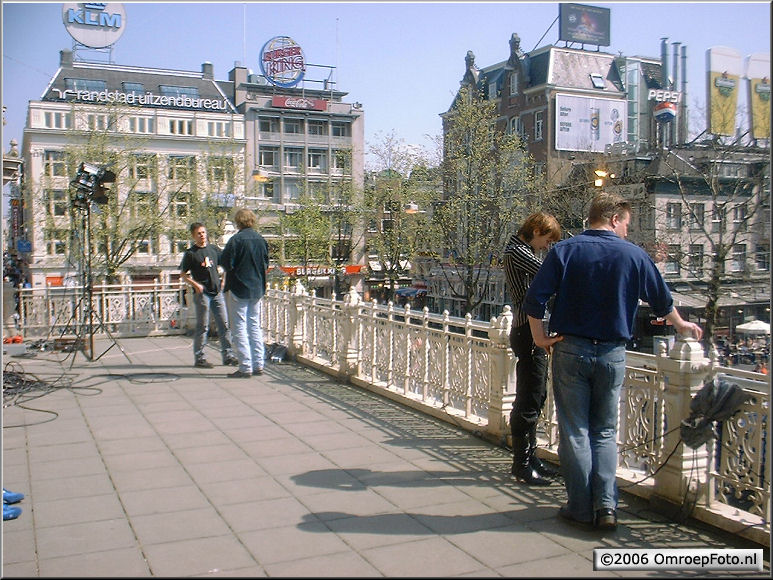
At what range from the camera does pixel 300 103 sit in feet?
222

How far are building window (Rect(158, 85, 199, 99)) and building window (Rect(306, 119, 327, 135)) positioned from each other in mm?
11023

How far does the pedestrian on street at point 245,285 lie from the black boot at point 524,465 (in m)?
4.85

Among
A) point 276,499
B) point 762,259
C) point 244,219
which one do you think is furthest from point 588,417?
point 762,259

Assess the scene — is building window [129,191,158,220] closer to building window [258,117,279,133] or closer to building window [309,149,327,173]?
building window [258,117,279,133]

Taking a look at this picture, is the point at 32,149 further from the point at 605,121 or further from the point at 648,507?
the point at 648,507

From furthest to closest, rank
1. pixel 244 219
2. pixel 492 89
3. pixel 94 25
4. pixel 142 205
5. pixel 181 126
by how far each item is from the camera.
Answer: pixel 181 126 → pixel 492 89 → pixel 94 25 → pixel 142 205 → pixel 244 219

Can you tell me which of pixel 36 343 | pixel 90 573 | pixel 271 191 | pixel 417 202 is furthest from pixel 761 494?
pixel 271 191

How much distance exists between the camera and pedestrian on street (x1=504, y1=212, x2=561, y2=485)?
4.86m

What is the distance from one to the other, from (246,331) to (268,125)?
6161 centimetres

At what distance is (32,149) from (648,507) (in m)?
57.9

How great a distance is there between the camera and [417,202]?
39562 mm

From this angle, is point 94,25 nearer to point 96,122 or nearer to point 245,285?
point 96,122

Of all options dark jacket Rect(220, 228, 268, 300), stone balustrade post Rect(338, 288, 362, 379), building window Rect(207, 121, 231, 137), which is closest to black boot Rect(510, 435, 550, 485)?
stone balustrade post Rect(338, 288, 362, 379)

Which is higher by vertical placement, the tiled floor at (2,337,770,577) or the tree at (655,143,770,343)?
the tree at (655,143,770,343)
